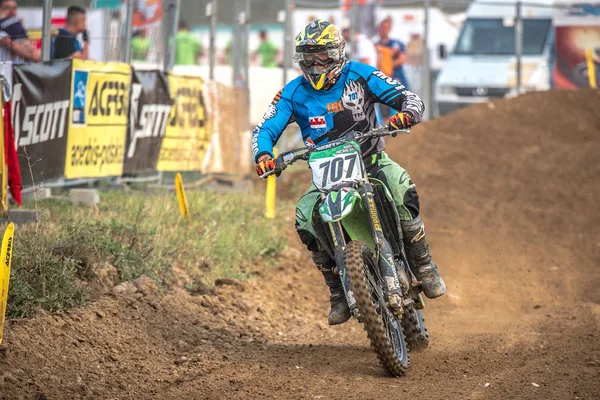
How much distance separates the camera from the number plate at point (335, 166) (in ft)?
20.4

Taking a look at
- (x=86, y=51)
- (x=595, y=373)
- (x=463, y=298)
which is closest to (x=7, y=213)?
(x=86, y=51)

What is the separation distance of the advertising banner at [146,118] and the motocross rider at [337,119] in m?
4.91

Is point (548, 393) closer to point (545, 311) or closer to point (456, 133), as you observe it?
point (545, 311)

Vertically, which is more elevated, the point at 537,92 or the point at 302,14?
the point at 302,14

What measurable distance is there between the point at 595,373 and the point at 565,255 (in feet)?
18.0

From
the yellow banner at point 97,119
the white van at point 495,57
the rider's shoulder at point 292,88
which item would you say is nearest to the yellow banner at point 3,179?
the yellow banner at point 97,119

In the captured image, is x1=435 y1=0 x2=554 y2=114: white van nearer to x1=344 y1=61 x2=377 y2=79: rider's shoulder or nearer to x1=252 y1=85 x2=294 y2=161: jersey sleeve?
x1=344 y1=61 x2=377 y2=79: rider's shoulder

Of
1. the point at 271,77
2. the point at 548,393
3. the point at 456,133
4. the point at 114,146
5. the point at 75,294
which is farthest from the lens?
the point at 271,77

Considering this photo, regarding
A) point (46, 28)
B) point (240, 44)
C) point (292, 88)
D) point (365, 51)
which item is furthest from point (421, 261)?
point (365, 51)

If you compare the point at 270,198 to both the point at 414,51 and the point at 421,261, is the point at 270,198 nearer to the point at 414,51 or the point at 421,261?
the point at 421,261

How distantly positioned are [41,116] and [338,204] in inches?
174

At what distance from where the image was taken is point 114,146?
36.8 ft

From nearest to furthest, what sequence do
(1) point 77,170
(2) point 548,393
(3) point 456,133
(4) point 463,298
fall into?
(2) point 548,393 → (4) point 463,298 → (1) point 77,170 → (3) point 456,133

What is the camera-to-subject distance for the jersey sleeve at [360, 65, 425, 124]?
6842 mm
